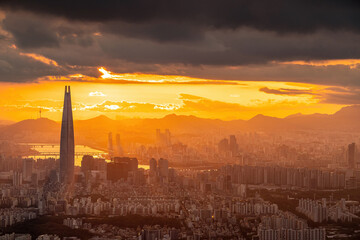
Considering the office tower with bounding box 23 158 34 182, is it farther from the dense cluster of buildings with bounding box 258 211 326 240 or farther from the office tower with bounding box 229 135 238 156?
the dense cluster of buildings with bounding box 258 211 326 240

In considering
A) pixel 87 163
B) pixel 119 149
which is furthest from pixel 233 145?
pixel 87 163

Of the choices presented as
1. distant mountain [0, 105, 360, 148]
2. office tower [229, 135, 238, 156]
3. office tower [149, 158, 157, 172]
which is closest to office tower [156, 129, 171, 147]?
distant mountain [0, 105, 360, 148]

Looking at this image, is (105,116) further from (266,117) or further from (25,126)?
(266,117)

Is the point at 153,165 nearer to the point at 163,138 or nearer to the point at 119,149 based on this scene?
the point at 119,149

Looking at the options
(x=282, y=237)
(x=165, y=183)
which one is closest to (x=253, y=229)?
(x=282, y=237)

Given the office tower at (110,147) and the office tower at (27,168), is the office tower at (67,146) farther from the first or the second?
the office tower at (110,147)

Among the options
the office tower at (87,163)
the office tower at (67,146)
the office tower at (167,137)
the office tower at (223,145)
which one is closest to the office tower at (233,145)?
the office tower at (223,145)
